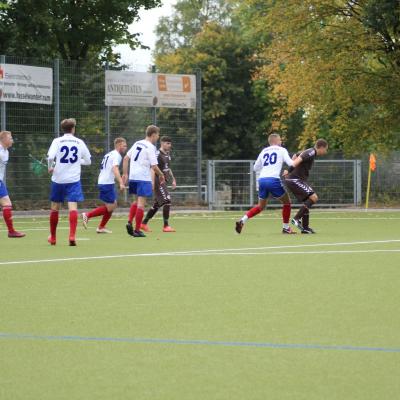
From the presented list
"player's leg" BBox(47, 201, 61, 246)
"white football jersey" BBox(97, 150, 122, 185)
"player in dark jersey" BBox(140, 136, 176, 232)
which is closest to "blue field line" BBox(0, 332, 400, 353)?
"player's leg" BBox(47, 201, 61, 246)

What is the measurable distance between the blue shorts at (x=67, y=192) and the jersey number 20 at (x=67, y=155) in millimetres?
330

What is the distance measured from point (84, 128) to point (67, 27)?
956cm

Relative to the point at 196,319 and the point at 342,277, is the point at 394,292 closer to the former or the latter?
the point at 342,277

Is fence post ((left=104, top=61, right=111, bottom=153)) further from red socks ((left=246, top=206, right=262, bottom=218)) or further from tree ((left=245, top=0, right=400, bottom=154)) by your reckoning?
red socks ((left=246, top=206, right=262, bottom=218))

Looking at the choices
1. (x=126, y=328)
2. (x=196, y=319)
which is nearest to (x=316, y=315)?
(x=196, y=319)

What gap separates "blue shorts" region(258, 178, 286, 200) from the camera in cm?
1970

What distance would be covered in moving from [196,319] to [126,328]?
→ 63 cm

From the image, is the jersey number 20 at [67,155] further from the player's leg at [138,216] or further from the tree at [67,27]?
the tree at [67,27]

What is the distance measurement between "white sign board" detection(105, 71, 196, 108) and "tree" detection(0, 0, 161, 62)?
5550 millimetres

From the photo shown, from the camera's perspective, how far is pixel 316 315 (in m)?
8.30

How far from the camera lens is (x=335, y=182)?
121 feet

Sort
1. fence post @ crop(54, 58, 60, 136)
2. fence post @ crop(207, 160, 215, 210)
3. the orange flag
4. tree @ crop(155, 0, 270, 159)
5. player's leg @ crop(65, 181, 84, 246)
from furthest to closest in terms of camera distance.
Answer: tree @ crop(155, 0, 270, 159)
the orange flag
fence post @ crop(207, 160, 215, 210)
fence post @ crop(54, 58, 60, 136)
player's leg @ crop(65, 181, 84, 246)

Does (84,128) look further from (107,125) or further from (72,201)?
(72,201)

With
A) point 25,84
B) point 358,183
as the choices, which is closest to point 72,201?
point 25,84
